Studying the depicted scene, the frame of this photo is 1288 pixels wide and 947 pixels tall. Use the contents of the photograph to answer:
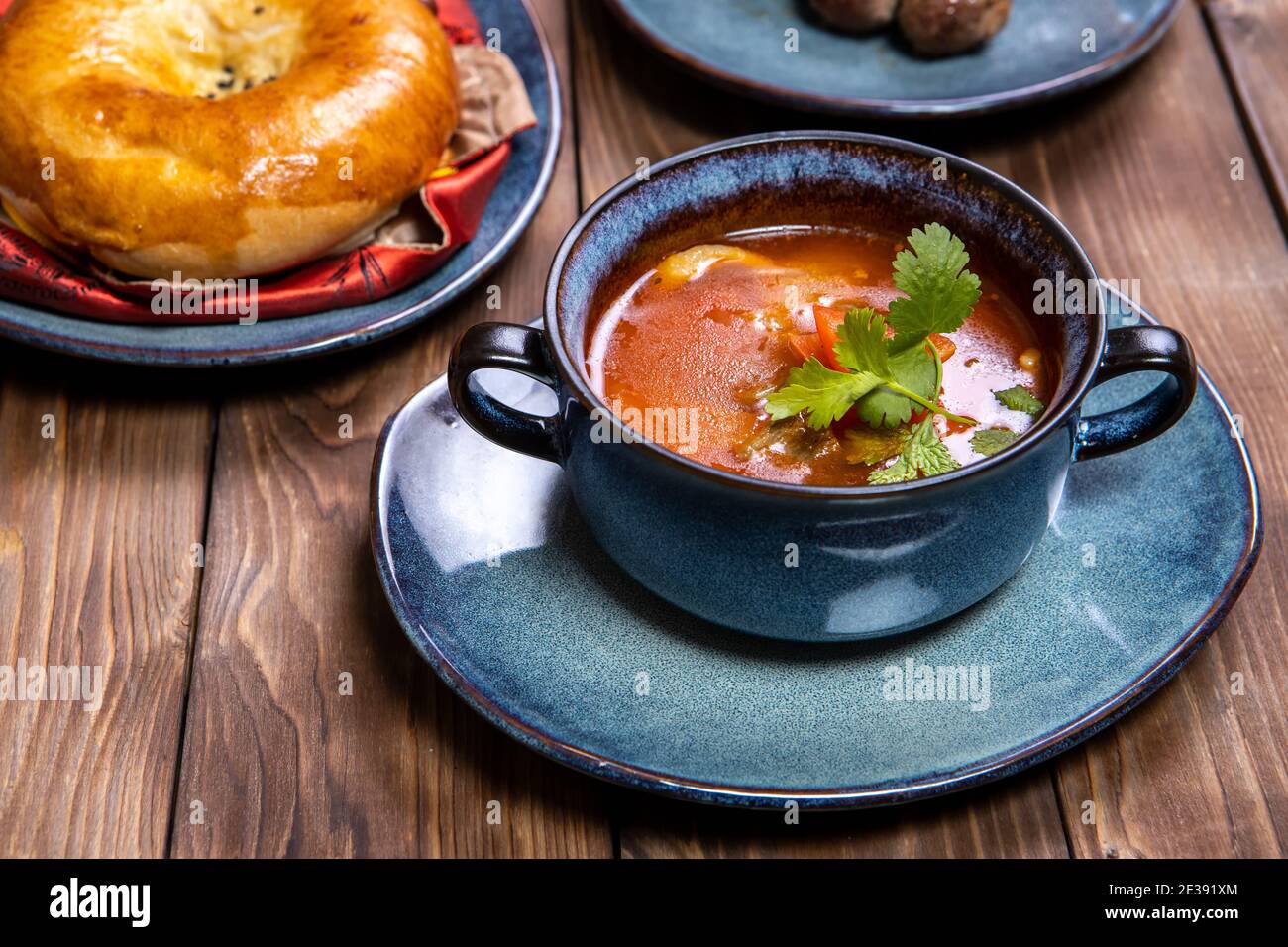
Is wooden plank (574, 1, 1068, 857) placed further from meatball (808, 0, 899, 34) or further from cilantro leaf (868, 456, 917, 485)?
meatball (808, 0, 899, 34)

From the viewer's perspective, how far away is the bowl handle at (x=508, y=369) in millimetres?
1238

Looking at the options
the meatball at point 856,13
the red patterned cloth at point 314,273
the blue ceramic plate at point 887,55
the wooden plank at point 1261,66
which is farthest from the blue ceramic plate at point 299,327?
the wooden plank at point 1261,66

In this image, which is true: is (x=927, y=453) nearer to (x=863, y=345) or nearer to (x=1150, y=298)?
(x=863, y=345)

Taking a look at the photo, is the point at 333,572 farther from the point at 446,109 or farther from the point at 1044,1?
the point at 1044,1

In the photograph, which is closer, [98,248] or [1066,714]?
[1066,714]

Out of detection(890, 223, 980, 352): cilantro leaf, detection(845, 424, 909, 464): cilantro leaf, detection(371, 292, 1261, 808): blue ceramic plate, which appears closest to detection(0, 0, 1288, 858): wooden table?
detection(371, 292, 1261, 808): blue ceramic plate

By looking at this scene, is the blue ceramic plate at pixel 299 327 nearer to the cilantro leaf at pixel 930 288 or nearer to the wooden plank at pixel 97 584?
the wooden plank at pixel 97 584

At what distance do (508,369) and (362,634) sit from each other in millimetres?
376

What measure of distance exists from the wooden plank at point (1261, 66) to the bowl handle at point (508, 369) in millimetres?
1233

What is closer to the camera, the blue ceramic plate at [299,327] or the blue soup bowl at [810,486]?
the blue soup bowl at [810,486]

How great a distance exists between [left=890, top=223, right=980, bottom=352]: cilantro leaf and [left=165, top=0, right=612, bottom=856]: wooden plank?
543 mm

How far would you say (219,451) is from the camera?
1.67 meters
